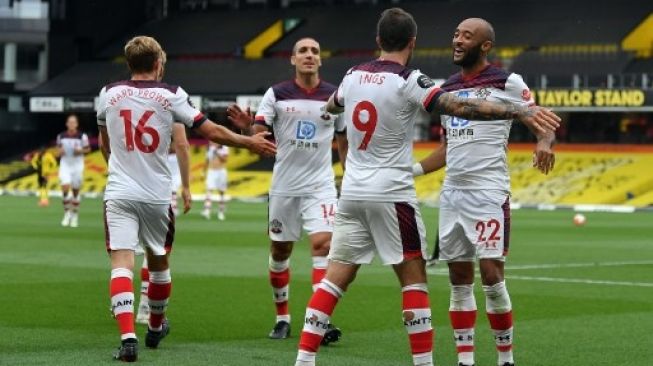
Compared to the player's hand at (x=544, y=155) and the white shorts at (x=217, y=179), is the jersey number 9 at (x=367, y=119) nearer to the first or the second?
the player's hand at (x=544, y=155)

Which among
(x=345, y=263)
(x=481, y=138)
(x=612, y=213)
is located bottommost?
(x=612, y=213)

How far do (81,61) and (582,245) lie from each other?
5385 cm

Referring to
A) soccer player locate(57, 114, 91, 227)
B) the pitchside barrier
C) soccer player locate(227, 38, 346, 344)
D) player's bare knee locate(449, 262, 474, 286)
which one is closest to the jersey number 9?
player's bare knee locate(449, 262, 474, 286)

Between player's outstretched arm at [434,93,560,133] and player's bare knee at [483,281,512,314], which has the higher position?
player's outstretched arm at [434,93,560,133]

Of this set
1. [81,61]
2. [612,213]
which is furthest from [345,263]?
[81,61]

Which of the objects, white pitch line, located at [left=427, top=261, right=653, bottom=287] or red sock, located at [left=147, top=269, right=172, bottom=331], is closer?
red sock, located at [left=147, top=269, right=172, bottom=331]

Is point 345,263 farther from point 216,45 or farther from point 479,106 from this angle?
point 216,45

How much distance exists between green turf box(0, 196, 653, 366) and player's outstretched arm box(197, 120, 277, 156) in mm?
1629

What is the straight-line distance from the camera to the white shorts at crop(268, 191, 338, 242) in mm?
13086

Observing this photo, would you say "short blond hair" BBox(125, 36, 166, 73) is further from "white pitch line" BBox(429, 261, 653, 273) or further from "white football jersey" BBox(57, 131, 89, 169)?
"white football jersey" BBox(57, 131, 89, 169)

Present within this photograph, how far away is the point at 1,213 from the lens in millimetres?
39875

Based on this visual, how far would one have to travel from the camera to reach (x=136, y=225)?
1141 centimetres

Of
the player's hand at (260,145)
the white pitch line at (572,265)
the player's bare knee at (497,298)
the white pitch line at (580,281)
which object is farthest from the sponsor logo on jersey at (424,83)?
the white pitch line at (572,265)

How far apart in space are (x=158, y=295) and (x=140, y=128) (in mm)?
1493
